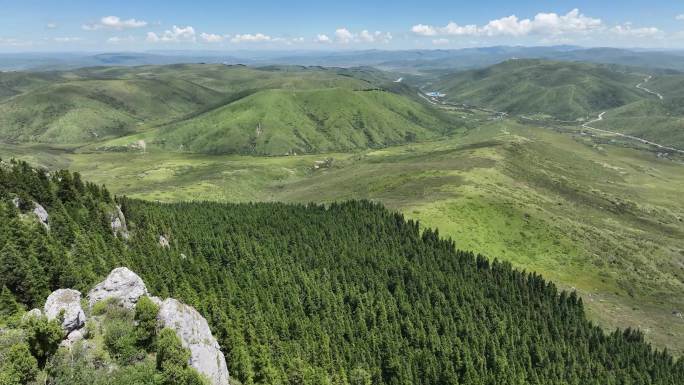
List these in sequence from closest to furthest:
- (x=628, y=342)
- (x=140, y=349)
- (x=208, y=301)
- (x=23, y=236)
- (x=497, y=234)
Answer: (x=140, y=349), (x=23, y=236), (x=208, y=301), (x=628, y=342), (x=497, y=234)

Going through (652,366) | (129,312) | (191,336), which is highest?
(129,312)

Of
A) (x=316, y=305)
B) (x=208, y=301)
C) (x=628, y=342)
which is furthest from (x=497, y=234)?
(x=208, y=301)

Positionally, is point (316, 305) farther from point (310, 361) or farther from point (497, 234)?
point (497, 234)

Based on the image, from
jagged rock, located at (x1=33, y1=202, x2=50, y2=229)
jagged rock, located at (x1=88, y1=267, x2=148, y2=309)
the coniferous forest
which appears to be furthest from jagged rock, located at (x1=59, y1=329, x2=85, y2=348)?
jagged rock, located at (x1=33, y1=202, x2=50, y2=229)

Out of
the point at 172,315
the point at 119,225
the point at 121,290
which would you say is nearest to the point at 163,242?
the point at 119,225

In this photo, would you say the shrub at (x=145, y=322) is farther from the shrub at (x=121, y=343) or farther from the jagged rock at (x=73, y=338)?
the jagged rock at (x=73, y=338)

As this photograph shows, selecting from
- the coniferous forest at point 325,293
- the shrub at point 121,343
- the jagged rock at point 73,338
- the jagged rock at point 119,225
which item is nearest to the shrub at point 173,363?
the shrub at point 121,343
